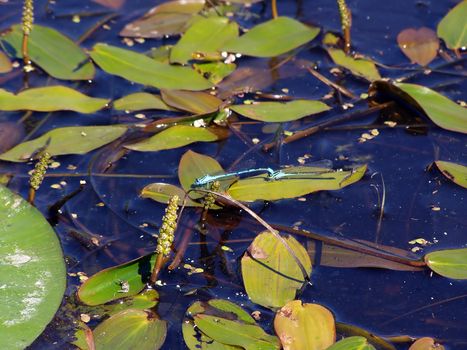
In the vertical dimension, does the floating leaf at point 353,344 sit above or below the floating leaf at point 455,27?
below

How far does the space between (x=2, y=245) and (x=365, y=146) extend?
4.80 feet

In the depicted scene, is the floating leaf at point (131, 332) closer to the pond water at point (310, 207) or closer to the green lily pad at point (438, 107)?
the pond water at point (310, 207)

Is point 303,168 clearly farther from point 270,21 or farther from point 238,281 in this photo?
point 270,21

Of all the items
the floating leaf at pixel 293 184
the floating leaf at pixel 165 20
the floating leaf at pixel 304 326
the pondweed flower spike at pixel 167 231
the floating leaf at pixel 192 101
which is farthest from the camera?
the floating leaf at pixel 165 20

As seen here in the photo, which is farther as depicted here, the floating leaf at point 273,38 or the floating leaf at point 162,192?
the floating leaf at point 273,38

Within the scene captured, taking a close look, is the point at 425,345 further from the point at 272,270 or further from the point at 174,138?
the point at 174,138

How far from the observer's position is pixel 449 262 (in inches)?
104

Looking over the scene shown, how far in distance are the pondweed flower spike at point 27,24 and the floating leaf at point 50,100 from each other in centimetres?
26

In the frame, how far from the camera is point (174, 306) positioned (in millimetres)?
2586

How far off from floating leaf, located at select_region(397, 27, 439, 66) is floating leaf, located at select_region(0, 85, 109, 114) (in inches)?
55.0

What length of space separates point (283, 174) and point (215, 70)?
2.81ft

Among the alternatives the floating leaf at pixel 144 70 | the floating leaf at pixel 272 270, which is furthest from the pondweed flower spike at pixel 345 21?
the floating leaf at pixel 272 270

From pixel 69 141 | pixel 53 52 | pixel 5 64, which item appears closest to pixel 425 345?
pixel 69 141

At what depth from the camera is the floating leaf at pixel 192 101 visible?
335cm
